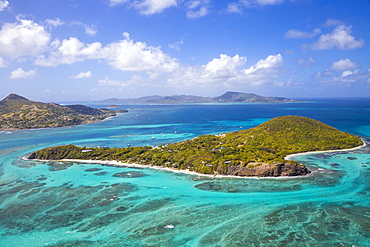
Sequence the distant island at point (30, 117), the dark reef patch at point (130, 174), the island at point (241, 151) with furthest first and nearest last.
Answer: the distant island at point (30, 117) < the dark reef patch at point (130, 174) < the island at point (241, 151)

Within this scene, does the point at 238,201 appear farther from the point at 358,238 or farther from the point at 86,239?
the point at 86,239

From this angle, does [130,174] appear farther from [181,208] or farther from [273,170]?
[273,170]

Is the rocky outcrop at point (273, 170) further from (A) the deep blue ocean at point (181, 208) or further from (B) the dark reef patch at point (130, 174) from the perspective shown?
(B) the dark reef patch at point (130, 174)

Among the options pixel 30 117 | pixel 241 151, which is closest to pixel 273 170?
pixel 241 151

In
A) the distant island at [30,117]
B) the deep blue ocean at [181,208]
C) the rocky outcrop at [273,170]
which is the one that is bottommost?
the deep blue ocean at [181,208]

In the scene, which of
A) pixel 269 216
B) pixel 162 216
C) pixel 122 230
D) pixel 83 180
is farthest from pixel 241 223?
pixel 83 180

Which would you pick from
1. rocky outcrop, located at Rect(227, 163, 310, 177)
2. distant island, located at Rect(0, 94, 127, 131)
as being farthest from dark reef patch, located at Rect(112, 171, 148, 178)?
distant island, located at Rect(0, 94, 127, 131)

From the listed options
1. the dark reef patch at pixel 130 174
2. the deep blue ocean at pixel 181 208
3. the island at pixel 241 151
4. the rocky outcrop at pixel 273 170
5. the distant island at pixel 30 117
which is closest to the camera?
the deep blue ocean at pixel 181 208

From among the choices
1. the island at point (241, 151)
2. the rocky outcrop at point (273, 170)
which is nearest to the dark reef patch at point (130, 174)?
the island at point (241, 151)
